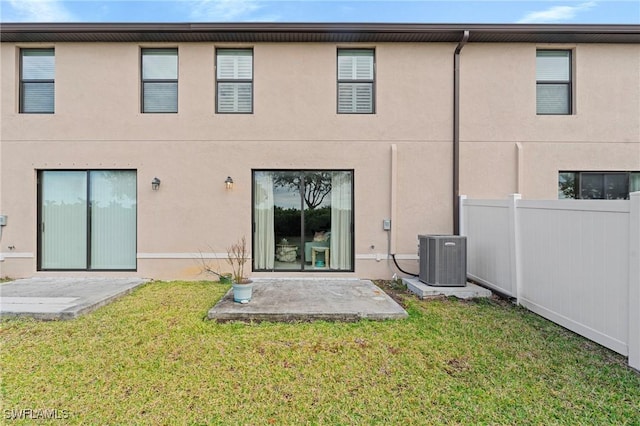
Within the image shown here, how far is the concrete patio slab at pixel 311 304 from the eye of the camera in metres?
4.43

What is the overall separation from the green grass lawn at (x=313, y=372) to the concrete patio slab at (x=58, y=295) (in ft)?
0.70

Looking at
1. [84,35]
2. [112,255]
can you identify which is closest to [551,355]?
[112,255]

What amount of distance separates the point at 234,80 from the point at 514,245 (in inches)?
254

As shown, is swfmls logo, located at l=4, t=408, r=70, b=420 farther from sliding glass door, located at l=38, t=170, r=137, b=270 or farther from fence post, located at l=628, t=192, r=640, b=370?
fence post, located at l=628, t=192, r=640, b=370

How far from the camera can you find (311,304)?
15.9ft

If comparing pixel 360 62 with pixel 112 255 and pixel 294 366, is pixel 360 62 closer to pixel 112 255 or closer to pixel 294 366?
pixel 294 366

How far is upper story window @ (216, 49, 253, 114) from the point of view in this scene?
6.79m

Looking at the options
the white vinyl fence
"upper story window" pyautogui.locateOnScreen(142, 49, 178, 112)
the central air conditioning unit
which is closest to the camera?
the white vinyl fence

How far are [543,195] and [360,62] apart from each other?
499 centimetres

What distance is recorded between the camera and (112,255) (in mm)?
6762

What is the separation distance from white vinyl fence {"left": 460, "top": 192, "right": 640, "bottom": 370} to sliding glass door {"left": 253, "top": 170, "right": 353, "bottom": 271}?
287cm

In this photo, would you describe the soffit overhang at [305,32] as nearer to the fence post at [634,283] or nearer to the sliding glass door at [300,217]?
the sliding glass door at [300,217]

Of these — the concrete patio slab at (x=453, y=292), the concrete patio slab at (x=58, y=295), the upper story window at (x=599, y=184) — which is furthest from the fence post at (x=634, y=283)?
the concrete patio slab at (x=58, y=295)

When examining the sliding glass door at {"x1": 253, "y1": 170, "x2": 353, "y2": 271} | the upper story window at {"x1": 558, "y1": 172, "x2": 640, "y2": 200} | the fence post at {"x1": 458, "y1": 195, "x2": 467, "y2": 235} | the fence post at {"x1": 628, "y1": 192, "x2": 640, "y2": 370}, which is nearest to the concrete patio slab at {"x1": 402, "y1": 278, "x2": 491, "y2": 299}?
the fence post at {"x1": 458, "y1": 195, "x2": 467, "y2": 235}
